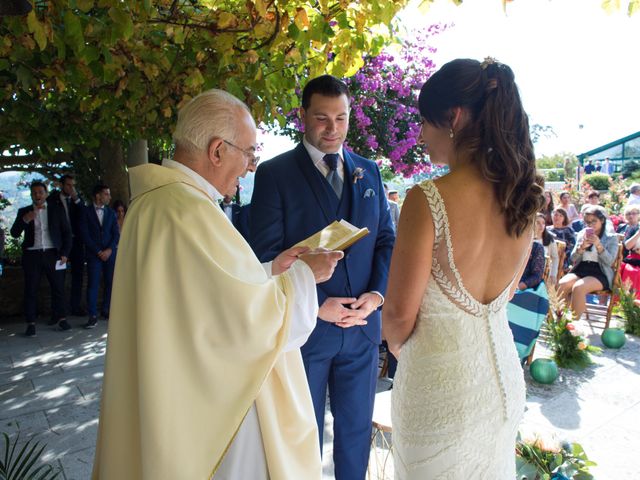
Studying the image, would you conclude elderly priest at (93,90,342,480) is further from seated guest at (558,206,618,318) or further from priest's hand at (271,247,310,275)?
seated guest at (558,206,618,318)

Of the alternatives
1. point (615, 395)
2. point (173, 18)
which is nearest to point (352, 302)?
point (173, 18)

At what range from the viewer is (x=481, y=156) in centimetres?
158

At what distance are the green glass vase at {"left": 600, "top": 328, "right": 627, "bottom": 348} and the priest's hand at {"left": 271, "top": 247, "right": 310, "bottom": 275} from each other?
5.47 metres

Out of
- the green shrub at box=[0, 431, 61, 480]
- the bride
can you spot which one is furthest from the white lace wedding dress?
the green shrub at box=[0, 431, 61, 480]

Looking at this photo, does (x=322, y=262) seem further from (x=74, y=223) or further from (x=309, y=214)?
(x=74, y=223)

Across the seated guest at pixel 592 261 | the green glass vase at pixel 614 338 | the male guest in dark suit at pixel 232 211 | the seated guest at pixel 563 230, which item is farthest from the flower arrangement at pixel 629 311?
the male guest in dark suit at pixel 232 211

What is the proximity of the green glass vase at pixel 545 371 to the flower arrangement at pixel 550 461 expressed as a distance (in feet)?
7.47

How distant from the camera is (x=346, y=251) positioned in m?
2.45

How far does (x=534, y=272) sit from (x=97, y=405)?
14.5 ft

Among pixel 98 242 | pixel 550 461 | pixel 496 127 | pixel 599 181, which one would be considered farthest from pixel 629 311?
pixel 599 181

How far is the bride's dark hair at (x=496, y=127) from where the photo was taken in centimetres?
155

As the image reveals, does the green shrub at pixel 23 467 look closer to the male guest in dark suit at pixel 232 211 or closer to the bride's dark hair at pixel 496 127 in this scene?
the bride's dark hair at pixel 496 127

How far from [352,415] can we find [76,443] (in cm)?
246

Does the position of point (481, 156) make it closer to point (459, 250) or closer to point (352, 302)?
point (459, 250)
